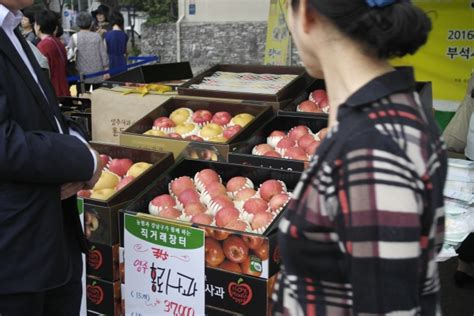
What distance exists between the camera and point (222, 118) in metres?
3.24

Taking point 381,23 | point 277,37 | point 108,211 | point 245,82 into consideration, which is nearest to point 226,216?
point 108,211

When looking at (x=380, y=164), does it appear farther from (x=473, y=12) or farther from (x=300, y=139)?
(x=473, y=12)

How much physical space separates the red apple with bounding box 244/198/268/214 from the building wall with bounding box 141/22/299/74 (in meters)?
11.0

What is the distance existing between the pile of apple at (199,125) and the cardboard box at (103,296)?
907 mm

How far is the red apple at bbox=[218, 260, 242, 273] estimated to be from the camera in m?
1.98

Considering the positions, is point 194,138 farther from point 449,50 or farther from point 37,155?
point 449,50

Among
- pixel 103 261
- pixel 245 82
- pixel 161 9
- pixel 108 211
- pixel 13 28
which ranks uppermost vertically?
pixel 161 9

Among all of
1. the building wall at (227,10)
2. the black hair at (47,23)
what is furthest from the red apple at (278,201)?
the building wall at (227,10)

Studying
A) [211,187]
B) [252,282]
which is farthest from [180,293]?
[211,187]

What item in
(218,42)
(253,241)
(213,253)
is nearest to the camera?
(253,241)

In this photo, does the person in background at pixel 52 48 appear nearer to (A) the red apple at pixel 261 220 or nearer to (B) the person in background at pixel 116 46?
(B) the person in background at pixel 116 46

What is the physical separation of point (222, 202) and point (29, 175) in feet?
3.37

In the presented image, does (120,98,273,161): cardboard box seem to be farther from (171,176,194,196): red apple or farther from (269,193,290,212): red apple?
(269,193,290,212): red apple

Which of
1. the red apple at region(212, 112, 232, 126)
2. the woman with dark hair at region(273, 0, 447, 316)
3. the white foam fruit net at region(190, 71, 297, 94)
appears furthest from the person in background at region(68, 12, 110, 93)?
the woman with dark hair at region(273, 0, 447, 316)
